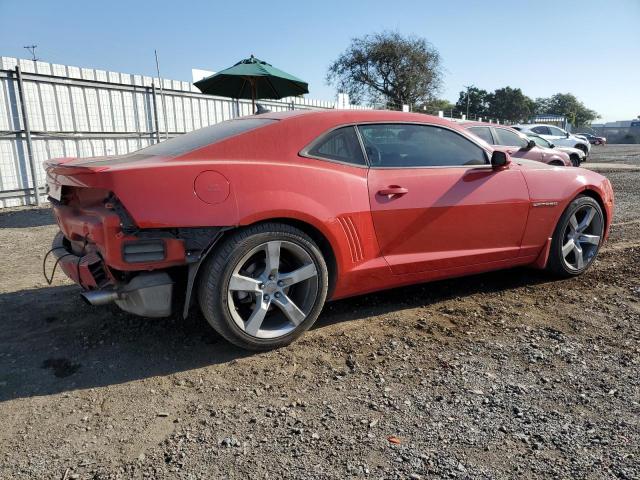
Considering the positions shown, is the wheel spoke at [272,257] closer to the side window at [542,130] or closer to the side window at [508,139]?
the side window at [508,139]

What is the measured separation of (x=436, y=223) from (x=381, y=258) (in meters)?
0.49

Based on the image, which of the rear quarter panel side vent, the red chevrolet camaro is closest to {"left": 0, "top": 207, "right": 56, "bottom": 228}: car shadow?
→ the red chevrolet camaro

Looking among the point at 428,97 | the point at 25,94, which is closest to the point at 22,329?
the point at 25,94

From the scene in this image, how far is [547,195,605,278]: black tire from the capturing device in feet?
13.1

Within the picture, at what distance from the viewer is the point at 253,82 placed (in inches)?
347

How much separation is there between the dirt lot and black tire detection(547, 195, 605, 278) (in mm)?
363

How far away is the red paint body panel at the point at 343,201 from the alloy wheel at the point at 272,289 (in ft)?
0.68

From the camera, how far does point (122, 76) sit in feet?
31.8

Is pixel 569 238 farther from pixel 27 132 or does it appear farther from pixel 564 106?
pixel 564 106

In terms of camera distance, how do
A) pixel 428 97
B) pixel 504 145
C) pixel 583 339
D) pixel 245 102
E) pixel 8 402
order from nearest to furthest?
pixel 8 402, pixel 583 339, pixel 504 145, pixel 245 102, pixel 428 97

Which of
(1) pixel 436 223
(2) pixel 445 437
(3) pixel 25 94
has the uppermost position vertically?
(3) pixel 25 94

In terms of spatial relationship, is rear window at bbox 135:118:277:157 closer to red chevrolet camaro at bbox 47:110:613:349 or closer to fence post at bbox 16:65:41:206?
red chevrolet camaro at bbox 47:110:613:349

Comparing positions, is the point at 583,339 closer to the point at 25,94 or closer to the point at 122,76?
the point at 25,94

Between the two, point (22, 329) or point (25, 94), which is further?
point (25, 94)
